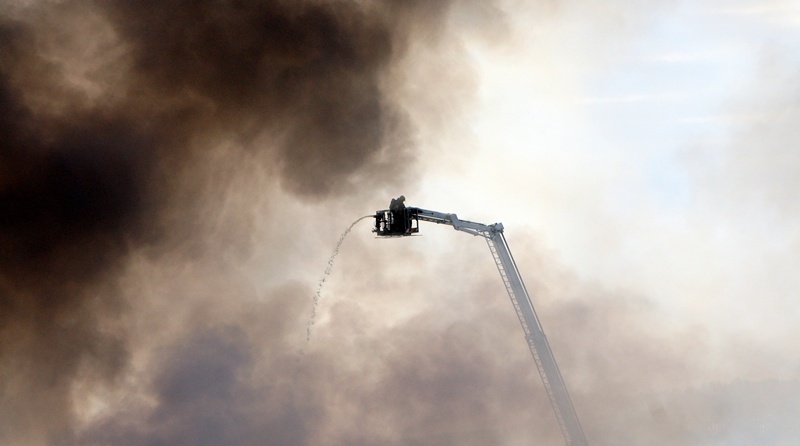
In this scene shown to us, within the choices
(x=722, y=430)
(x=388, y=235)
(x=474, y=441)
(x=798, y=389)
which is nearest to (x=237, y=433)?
(x=474, y=441)

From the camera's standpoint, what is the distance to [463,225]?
91.6ft

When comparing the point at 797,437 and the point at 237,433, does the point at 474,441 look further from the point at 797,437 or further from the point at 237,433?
the point at 797,437

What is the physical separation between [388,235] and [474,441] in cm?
2308

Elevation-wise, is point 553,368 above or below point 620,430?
below

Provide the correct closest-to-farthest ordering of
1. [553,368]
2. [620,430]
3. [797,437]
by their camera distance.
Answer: [553,368], [797,437], [620,430]

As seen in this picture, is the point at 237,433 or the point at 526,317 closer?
the point at 526,317

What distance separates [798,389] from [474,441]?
27260mm

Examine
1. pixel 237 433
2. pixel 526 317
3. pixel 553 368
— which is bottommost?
pixel 553 368

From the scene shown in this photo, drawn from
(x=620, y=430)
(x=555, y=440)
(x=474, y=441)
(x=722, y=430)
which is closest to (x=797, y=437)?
(x=722, y=430)

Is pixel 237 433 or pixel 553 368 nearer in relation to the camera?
pixel 553 368

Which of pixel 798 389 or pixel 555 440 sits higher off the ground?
pixel 798 389

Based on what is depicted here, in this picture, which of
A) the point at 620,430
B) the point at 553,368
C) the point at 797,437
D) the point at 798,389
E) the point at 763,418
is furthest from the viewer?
the point at 798,389

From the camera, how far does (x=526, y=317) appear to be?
90.0 feet

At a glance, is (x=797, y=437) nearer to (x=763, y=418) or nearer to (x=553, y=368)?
(x=763, y=418)
